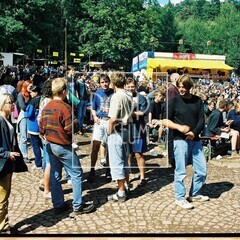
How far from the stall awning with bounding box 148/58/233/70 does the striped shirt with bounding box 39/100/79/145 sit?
2.10 m

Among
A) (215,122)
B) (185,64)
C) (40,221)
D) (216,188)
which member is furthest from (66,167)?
(215,122)

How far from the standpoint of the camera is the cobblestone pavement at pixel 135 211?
133 inches

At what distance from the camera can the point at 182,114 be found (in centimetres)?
384

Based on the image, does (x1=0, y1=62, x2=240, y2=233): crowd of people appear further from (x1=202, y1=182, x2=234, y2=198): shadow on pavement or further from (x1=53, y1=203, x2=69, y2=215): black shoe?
(x1=202, y1=182, x2=234, y2=198): shadow on pavement

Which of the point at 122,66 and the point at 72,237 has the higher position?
the point at 122,66

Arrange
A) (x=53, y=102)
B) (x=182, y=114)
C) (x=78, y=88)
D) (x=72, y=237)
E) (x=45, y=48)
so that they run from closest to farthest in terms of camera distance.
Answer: (x=72, y=237) → (x=53, y=102) → (x=182, y=114) → (x=45, y=48) → (x=78, y=88)

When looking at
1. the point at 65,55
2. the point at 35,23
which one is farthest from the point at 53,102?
the point at 35,23

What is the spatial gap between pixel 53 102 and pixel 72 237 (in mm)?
1303

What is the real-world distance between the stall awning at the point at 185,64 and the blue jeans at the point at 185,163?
1623 millimetres

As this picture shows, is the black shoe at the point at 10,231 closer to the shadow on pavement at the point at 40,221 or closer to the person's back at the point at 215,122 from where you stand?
the shadow on pavement at the point at 40,221

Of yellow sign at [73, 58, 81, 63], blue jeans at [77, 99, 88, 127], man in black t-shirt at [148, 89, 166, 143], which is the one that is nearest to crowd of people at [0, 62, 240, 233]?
yellow sign at [73, 58, 81, 63]

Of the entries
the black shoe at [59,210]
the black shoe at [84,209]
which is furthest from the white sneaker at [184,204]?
the black shoe at [59,210]

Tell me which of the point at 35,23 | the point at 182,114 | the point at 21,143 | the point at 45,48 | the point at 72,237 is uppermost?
the point at 35,23

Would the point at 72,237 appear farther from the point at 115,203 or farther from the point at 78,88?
the point at 78,88
